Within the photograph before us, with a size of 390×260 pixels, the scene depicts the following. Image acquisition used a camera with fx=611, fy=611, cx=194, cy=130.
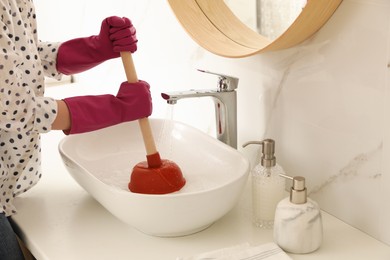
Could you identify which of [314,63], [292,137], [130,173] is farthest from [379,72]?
[130,173]

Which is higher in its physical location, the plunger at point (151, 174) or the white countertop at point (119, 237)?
the plunger at point (151, 174)

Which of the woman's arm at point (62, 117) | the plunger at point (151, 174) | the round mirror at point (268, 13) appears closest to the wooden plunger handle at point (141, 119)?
the plunger at point (151, 174)

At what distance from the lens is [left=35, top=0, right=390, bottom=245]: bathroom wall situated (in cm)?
101

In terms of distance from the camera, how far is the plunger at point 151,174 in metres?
1.15

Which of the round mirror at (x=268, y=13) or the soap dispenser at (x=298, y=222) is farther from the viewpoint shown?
the round mirror at (x=268, y=13)

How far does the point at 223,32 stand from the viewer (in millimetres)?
1309

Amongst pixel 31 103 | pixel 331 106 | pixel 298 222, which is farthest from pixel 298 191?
pixel 31 103

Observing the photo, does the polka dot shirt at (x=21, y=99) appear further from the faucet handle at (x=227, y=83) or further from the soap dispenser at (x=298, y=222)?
the soap dispenser at (x=298, y=222)

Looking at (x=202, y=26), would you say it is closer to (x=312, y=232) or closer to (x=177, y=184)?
(x=177, y=184)

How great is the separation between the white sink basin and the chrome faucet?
0.03 metres

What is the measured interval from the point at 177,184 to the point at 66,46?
1.39ft

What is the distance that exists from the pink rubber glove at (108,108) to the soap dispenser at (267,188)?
242 mm

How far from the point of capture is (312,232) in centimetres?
103

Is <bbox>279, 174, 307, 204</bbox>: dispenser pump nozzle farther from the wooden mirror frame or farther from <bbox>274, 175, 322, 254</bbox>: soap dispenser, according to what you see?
the wooden mirror frame
